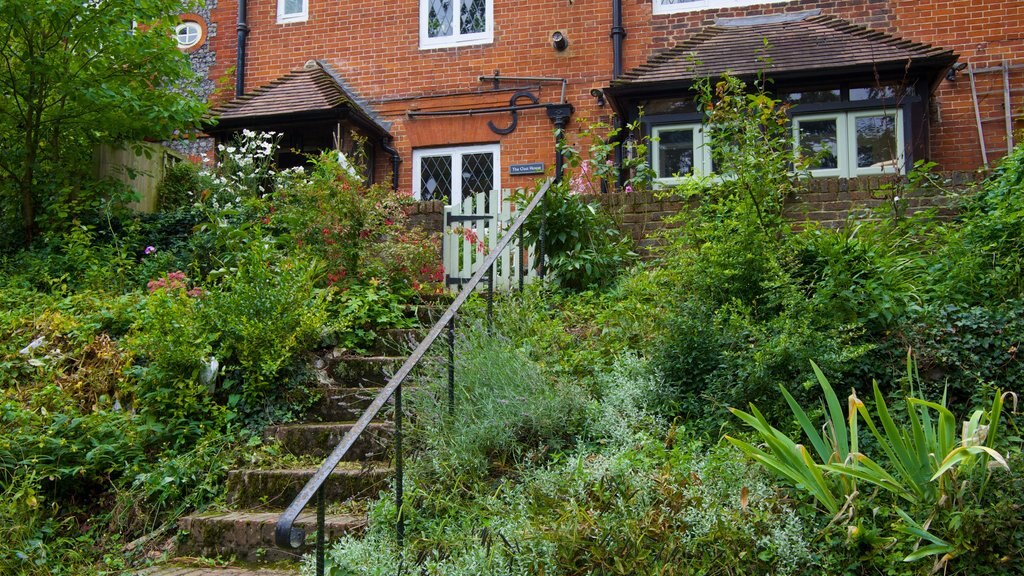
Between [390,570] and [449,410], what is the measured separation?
1.17m

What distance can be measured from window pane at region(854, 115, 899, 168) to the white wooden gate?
494 centimetres

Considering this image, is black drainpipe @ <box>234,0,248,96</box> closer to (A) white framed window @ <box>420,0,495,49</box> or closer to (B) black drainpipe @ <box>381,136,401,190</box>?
(B) black drainpipe @ <box>381,136,401,190</box>

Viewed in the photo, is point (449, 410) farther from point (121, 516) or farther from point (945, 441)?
point (945, 441)

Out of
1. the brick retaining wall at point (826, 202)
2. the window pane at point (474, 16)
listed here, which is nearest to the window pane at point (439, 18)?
the window pane at point (474, 16)

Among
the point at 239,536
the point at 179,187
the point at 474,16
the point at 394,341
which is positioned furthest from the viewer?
the point at 474,16

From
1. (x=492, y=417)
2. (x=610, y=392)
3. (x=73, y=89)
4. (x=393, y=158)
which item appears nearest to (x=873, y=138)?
(x=393, y=158)

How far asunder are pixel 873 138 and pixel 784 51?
4.98ft

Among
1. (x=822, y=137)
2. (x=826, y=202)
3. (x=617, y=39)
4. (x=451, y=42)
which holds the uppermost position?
(x=451, y=42)

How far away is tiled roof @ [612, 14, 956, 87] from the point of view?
9.68 m

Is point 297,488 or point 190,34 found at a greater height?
point 190,34

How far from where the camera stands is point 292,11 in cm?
1277

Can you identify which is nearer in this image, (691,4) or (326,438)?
(326,438)

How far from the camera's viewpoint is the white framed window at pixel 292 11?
12.6 meters

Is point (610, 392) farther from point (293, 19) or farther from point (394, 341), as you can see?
point (293, 19)
